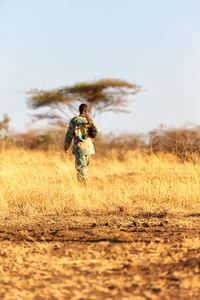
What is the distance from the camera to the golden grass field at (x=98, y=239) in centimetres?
256

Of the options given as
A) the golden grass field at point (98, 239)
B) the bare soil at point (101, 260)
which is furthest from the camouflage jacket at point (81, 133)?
the bare soil at point (101, 260)

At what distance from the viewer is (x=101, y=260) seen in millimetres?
3080

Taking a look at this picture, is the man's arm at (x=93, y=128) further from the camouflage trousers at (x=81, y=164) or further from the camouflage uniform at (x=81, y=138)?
the camouflage trousers at (x=81, y=164)

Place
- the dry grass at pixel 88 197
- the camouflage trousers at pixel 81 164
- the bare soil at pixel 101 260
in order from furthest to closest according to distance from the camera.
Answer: the camouflage trousers at pixel 81 164, the dry grass at pixel 88 197, the bare soil at pixel 101 260

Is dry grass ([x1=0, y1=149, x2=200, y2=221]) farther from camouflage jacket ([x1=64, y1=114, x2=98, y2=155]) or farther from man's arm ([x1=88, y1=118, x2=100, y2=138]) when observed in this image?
man's arm ([x1=88, y1=118, x2=100, y2=138])

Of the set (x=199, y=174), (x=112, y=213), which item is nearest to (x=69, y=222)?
(x=112, y=213)

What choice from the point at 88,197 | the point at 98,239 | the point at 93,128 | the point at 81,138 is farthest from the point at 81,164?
the point at 98,239

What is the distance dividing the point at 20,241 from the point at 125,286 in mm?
1484

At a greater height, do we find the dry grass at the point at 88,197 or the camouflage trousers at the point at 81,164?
the camouflage trousers at the point at 81,164

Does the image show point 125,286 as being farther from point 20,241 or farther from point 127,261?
point 20,241

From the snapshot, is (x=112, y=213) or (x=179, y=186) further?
(x=179, y=186)

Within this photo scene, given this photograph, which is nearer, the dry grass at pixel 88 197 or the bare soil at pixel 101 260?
the bare soil at pixel 101 260

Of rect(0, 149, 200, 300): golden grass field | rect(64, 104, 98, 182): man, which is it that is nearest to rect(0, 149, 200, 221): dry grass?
rect(0, 149, 200, 300): golden grass field

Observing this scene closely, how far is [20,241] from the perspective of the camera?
12.4 ft
